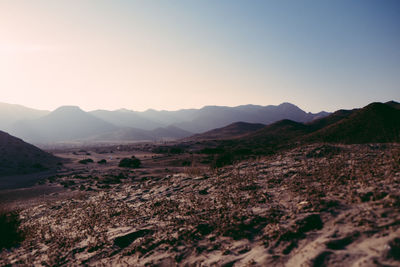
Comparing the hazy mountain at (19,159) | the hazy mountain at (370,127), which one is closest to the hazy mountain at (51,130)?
the hazy mountain at (19,159)

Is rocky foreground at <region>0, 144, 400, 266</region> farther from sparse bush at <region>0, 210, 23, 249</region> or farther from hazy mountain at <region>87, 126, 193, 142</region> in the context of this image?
hazy mountain at <region>87, 126, 193, 142</region>

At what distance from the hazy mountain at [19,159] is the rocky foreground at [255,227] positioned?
1124 inches

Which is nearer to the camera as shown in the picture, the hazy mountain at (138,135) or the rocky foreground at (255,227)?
the rocky foreground at (255,227)

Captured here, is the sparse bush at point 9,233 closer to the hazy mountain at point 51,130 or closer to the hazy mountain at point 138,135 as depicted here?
the hazy mountain at point 138,135

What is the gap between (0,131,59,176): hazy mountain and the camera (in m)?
29.5

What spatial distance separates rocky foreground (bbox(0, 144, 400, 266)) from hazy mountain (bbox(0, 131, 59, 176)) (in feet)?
93.7

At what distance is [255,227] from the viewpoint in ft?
15.3

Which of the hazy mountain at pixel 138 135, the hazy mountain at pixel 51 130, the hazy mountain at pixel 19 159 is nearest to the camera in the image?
the hazy mountain at pixel 19 159

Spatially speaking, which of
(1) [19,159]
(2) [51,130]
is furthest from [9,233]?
(2) [51,130]

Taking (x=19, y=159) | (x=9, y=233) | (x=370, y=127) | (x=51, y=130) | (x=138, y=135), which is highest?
(x=370, y=127)

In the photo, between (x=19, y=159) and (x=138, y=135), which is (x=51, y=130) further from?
(x=19, y=159)

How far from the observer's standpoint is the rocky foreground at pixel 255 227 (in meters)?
3.51

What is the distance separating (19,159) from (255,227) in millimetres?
41293

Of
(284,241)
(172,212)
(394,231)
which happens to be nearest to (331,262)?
(284,241)
